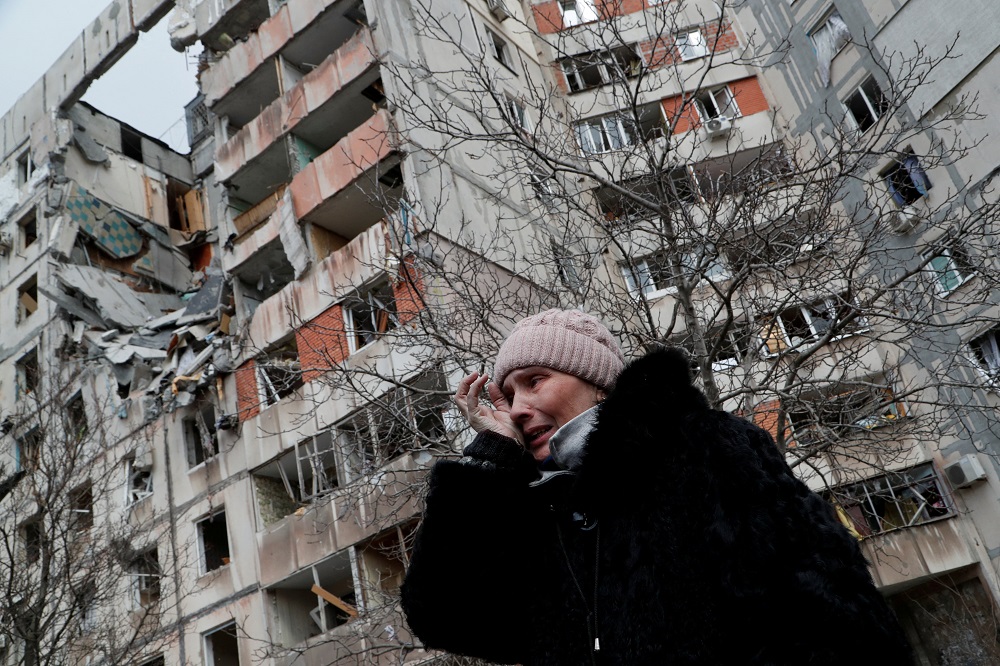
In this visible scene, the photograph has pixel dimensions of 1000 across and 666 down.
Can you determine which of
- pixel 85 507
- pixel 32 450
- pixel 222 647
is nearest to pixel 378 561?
pixel 222 647

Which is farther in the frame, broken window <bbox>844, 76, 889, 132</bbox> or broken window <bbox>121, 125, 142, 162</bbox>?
broken window <bbox>121, 125, 142, 162</bbox>

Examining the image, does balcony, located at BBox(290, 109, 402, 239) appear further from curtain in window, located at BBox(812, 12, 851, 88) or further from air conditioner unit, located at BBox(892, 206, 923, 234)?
air conditioner unit, located at BBox(892, 206, 923, 234)

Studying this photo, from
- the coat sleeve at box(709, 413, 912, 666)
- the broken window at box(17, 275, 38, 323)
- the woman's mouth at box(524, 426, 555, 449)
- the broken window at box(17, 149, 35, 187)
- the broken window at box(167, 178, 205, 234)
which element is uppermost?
→ the broken window at box(17, 149, 35, 187)

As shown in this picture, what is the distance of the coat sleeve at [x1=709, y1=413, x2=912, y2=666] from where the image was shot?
1822 millimetres

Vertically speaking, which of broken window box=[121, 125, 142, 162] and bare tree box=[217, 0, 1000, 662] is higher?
broken window box=[121, 125, 142, 162]

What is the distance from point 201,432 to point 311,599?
204 inches

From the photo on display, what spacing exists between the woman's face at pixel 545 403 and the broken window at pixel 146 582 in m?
20.9

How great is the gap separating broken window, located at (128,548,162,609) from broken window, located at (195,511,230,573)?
4.17ft

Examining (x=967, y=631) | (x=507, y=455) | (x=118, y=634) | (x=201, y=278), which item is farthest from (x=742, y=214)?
(x=201, y=278)

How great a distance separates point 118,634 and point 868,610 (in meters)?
21.5

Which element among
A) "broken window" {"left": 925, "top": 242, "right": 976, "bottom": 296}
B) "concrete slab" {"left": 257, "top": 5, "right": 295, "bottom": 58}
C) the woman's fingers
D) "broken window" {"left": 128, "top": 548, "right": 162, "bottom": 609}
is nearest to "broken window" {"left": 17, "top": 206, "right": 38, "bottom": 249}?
"concrete slab" {"left": 257, "top": 5, "right": 295, "bottom": 58}

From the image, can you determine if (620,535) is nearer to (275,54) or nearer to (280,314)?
(280,314)

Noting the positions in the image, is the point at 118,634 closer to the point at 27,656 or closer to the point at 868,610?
the point at 27,656

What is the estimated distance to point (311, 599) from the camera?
19562mm
